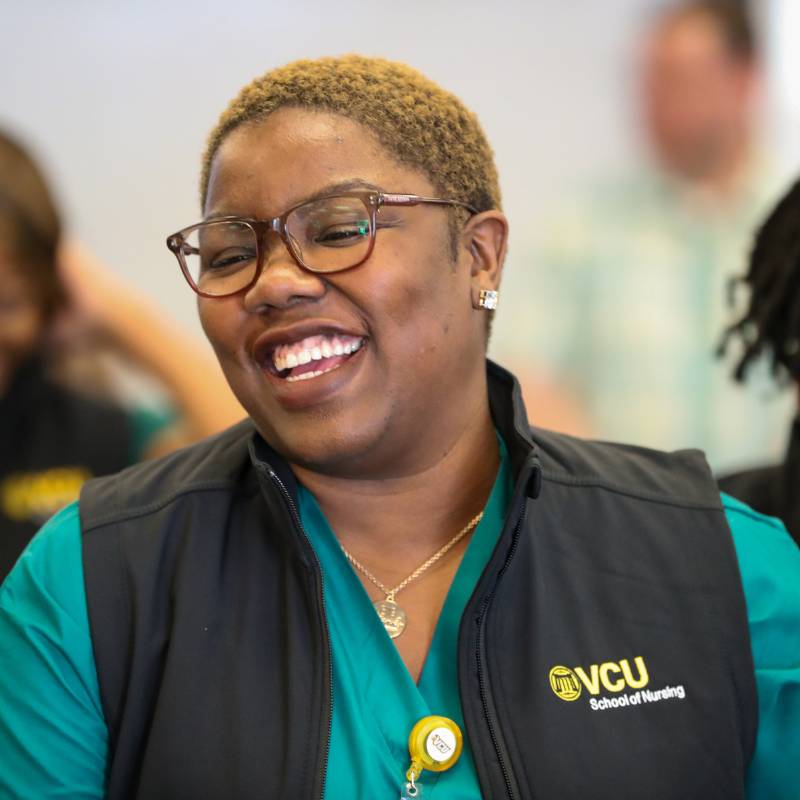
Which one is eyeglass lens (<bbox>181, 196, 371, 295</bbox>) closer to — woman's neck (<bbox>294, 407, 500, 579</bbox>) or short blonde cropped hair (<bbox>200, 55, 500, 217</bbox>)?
short blonde cropped hair (<bbox>200, 55, 500, 217</bbox>)

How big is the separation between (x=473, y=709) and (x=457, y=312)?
19.1 inches

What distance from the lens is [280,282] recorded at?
4.35 feet

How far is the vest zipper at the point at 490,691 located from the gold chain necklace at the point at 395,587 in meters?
0.12

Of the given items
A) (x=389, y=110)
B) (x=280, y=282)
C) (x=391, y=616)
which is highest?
(x=389, y=110)

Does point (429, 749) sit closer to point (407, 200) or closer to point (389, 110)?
point (407, 200)

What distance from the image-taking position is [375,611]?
1387 mm

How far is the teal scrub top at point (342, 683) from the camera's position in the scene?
51.1 inches

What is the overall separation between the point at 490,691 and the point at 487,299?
0.51 m

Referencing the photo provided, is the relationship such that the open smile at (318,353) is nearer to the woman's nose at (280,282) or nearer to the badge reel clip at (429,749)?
the woman's nose at (280,282)

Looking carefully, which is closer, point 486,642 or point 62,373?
point 486,642

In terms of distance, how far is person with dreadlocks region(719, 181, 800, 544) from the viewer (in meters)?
1.92

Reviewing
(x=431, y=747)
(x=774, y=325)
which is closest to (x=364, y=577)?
(x=431, y=747)

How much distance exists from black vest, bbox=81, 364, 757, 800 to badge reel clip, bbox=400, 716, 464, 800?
26 millimetres

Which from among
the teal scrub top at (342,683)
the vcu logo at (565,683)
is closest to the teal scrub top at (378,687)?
the teal scrub top at (342,683)
